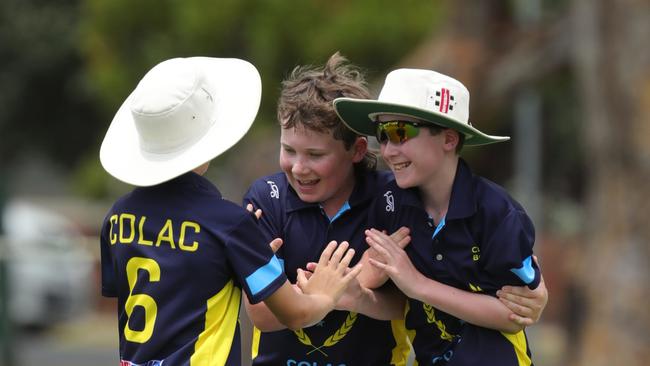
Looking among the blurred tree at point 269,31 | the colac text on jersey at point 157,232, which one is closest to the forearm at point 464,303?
the colac text on jersey at point 157,232

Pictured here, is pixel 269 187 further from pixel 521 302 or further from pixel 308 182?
pixel 521 302

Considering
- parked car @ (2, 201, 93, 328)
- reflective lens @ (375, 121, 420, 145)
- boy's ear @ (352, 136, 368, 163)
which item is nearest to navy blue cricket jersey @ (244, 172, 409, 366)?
boy's ear @ (352, 136, 368, 163)

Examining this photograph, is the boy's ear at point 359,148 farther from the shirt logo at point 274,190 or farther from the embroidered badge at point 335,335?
the embroidered badge at point 335,335

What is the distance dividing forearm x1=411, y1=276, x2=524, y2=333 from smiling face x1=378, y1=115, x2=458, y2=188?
A: 0.34m

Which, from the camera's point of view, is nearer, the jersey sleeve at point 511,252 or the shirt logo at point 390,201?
the jersey sleeve at point 511,252

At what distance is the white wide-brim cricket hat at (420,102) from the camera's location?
4.00 m

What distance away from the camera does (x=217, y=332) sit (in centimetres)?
374

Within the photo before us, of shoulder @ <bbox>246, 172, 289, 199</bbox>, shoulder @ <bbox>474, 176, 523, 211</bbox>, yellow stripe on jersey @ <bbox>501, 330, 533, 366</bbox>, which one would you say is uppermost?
shoulder @ <bbox>246, 172, 289, 199</bbox>

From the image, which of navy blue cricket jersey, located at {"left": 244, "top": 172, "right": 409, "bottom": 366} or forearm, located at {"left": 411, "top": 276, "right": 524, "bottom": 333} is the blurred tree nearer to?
navy blue cricket jersey, located at {"left": 244, "top": 172, "right": 409, "bottom": 366}

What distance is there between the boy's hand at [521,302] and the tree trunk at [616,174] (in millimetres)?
5775

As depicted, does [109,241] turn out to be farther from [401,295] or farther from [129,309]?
[401,295]

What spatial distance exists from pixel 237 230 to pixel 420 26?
13.6m

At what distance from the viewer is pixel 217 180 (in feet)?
69.8

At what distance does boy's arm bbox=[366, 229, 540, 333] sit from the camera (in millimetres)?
3959
